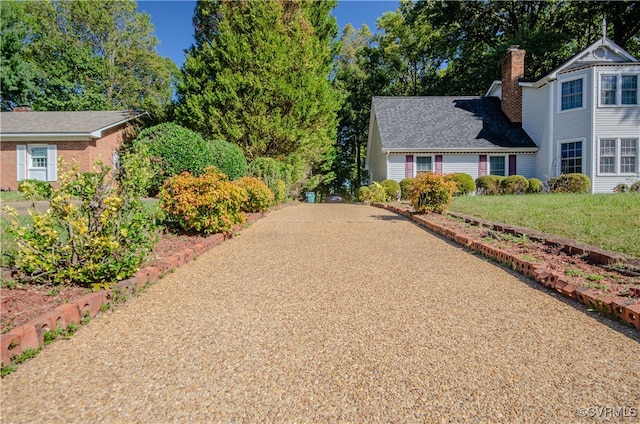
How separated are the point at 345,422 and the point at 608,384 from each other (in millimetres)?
1612

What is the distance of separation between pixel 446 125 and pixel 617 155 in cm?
771

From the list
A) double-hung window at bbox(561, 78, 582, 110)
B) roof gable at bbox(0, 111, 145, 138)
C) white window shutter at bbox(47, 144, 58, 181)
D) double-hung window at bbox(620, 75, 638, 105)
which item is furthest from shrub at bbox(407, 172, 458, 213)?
white window shutter at bbox(47, 144, 58, 181)

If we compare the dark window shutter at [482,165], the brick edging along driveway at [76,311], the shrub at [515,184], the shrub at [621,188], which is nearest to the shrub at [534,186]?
the shrub at [515,184]

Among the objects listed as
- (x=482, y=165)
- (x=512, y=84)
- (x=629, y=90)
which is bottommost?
(x=482, y=165)

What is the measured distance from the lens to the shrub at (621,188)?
15.3m

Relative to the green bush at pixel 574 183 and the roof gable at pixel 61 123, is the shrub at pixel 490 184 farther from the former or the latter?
the roof gable at pixel 61 123

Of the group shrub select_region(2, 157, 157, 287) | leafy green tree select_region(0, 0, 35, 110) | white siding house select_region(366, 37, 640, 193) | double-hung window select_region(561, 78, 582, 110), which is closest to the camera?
shrub select_region(2, 157, 157, 287)

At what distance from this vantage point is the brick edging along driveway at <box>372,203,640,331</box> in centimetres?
297

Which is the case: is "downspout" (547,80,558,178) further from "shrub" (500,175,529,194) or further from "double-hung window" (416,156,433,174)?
"double-hung window" (416,156,433,174)

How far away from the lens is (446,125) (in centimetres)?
1989

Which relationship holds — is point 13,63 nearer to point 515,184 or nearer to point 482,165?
point 482,165

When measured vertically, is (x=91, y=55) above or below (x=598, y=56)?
above

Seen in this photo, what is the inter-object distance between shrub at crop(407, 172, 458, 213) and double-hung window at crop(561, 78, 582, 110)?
37.1 feet

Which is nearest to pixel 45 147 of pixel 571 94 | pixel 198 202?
pixel 198 202
